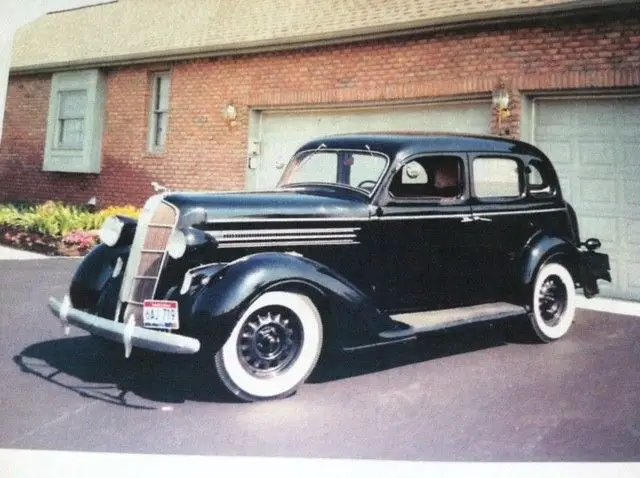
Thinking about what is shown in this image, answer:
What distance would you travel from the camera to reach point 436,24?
20.3ft

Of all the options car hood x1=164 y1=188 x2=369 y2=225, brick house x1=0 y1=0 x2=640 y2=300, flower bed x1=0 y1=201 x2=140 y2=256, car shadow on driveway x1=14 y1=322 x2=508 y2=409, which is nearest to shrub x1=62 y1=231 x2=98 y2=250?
flower bed x1=0 y1=201 x2=140 y2=256

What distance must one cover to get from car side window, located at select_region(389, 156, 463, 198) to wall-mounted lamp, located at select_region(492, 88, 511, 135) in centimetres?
250

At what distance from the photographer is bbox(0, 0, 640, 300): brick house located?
5.52 meters

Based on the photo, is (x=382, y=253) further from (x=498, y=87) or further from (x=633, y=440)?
(x=498, y=87)

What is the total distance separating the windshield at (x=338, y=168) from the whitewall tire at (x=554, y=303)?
4.78 ft

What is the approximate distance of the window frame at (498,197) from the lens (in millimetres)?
3711

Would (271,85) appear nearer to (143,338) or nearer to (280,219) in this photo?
(280,219)

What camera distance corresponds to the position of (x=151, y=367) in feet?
10.6

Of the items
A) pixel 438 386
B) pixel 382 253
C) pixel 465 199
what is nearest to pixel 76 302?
pixel 382 253

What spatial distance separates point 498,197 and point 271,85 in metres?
4.42

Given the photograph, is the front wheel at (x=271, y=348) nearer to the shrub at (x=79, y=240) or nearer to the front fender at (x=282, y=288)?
the front fender at (x=282, y=288)

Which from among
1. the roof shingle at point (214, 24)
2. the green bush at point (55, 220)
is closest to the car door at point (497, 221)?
the roof shingle at point (214, 24)

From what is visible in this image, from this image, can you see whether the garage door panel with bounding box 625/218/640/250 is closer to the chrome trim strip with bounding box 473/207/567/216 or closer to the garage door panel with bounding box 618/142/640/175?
the garage door panel with bounding box 618/142/640/175

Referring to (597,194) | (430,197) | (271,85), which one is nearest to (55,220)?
(271,85)
